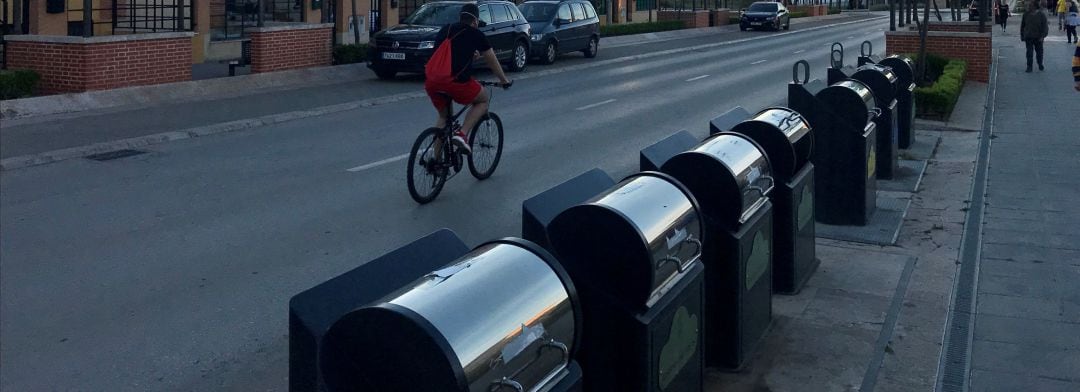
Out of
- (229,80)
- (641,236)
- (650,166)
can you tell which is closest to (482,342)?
(641,236)

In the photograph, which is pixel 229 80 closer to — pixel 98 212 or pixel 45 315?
pixel 98 212

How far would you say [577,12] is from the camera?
1155 inches

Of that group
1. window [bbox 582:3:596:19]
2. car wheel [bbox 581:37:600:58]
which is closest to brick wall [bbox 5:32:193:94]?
car wheel [bbox 581:37:600:58]

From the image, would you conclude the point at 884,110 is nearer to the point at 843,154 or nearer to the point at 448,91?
the point at 843,154

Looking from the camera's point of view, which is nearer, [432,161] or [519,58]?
[432,161]

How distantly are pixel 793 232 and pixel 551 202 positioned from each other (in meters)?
2.82

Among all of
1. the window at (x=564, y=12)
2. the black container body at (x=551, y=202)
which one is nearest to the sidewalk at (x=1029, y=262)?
the black container body at (x=551, y=202)

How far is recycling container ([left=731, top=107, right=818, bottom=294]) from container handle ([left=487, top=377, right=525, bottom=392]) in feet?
12.3

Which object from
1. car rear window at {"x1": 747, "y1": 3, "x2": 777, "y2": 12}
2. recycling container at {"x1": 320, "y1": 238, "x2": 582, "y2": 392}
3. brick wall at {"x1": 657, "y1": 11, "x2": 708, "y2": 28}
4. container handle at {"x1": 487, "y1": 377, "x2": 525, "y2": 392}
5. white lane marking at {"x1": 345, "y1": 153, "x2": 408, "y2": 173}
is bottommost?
white lane marking at {"x1": 345, "y1": 153, "x2": 408, "y2": 173}

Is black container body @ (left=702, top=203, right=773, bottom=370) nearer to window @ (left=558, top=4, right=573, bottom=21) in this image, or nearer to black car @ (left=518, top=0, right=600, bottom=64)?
black car @ (left=518, top=0, right=600, bottom=64)

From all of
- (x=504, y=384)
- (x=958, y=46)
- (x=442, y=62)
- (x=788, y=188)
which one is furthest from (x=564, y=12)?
(x=504, y=384)

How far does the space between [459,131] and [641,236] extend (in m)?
6.23

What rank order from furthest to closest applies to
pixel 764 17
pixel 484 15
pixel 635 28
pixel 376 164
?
1. pixel 764 17
2. pixel 635 28
3. pixel 484 15
4. pixel 376 164

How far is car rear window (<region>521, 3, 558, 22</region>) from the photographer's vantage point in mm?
28188
